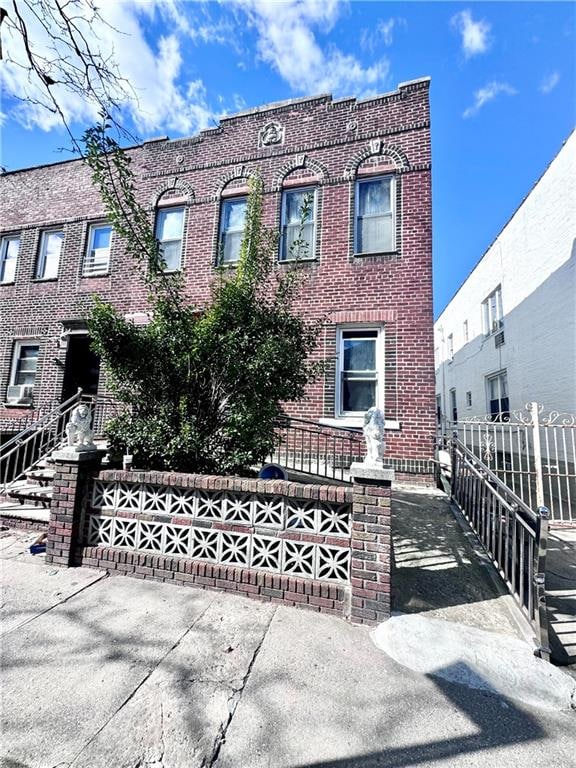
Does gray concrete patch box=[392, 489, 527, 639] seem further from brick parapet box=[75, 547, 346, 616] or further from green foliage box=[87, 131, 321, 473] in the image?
green foliage box=[87, 131, 321, 473]

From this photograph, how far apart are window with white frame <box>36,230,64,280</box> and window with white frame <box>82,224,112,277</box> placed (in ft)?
3.33

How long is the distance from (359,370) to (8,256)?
435 inches

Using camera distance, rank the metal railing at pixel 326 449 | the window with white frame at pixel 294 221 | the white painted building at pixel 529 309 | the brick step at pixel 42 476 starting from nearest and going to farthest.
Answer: the brick step at pixel 42 476
the metal railing at pixel 326 449
the window with white frame at pixel 294 221
the white painted building at pixel 529 309

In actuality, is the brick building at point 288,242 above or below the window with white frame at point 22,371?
above

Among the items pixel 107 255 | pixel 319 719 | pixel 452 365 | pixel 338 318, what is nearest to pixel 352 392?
pixel 338 318

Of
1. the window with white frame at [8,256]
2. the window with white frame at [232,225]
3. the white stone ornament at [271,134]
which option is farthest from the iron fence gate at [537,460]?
the window with white frame at [8,256]

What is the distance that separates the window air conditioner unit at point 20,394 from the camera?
909cm

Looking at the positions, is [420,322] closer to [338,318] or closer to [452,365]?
[338,318]

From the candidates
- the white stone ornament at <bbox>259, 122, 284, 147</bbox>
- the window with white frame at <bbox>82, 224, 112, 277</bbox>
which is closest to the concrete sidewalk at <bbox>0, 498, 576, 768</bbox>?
the window with white frame at <bbox>82, 224, 112, 277</bbox>

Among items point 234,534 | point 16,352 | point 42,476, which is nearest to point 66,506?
point 234,534

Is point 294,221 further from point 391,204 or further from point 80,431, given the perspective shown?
point 80,431

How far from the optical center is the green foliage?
149 inches

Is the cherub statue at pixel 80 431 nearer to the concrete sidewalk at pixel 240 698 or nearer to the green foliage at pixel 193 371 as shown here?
the green foliage at pixel 193 371

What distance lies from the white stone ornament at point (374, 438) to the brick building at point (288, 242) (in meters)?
3.27
